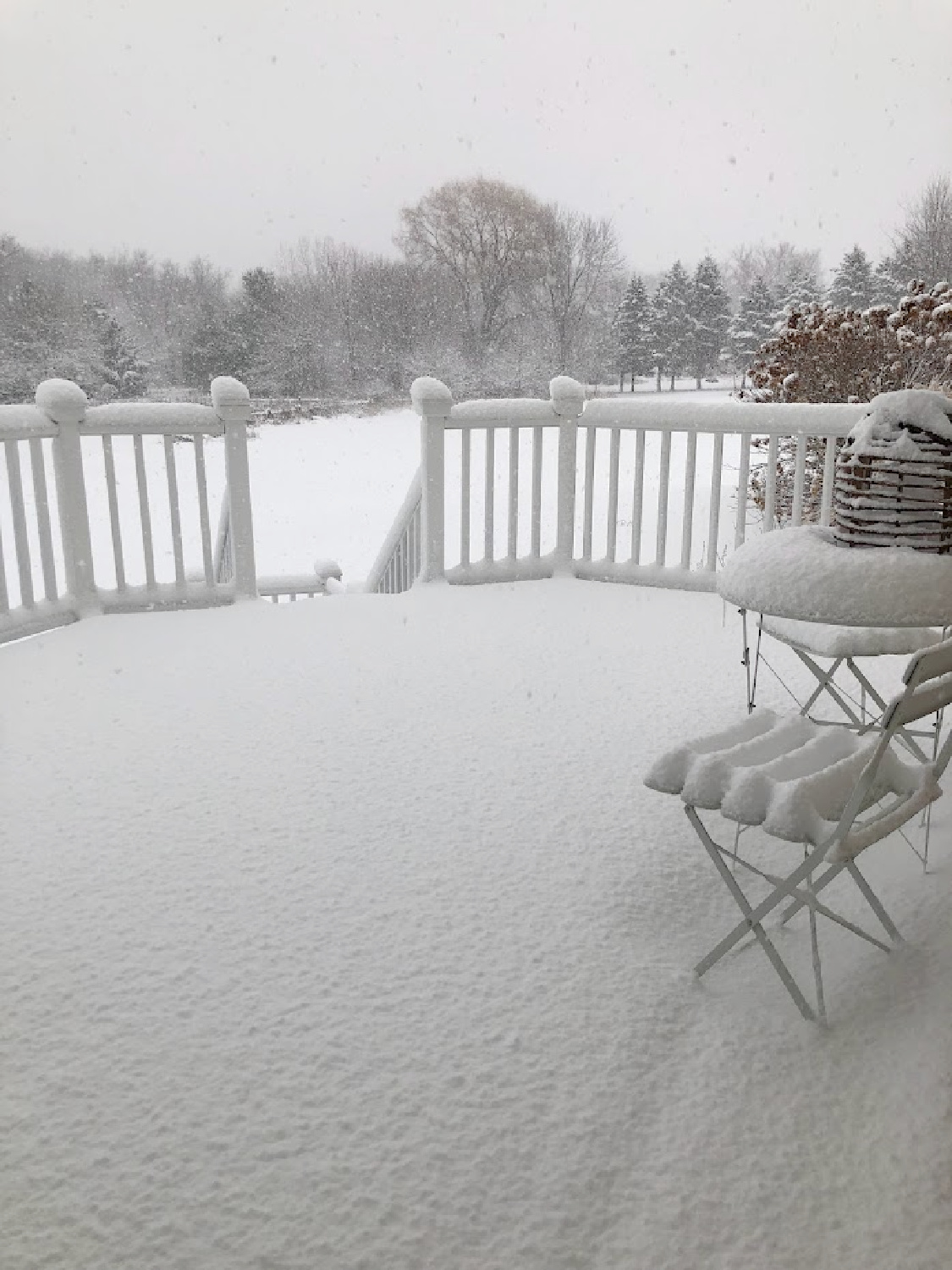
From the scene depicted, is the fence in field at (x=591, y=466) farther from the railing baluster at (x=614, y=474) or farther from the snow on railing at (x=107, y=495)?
the snow on railing at (x=107, y=495)

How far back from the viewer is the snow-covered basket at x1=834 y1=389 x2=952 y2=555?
7.22ft

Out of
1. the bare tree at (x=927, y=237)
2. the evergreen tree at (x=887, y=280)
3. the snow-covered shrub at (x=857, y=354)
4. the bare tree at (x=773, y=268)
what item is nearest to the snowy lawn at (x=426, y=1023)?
the snow-covered shrub at (x=857, y=354)

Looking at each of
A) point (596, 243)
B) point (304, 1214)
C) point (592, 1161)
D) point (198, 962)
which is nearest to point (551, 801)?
point (198, 962)

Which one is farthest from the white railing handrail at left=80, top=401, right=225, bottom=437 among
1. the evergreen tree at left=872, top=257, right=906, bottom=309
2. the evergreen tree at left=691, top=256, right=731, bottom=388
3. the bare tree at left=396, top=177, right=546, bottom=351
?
the evergreen tree at left=872, top=257, right=906, bottom=309

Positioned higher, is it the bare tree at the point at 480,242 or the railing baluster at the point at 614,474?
the bare tree at the point at 480,242

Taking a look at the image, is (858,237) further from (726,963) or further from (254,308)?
(726,963)

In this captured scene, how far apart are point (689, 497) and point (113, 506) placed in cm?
272

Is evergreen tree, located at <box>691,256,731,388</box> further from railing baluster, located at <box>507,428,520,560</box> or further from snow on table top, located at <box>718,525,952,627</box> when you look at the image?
snow on table top, located at <box>718,525,952,627</box>

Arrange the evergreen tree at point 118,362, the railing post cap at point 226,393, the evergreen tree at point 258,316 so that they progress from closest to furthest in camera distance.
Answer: the railing post cap at point 226,393 < the evergreen tree at point 118,362 < the evergreen tree at point 258,316

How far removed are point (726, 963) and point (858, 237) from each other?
1473cm

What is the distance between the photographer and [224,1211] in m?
1.28

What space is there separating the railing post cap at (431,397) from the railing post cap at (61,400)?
1.49m

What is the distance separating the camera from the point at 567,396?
459 centimetres

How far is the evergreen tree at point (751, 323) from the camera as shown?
476 inches
